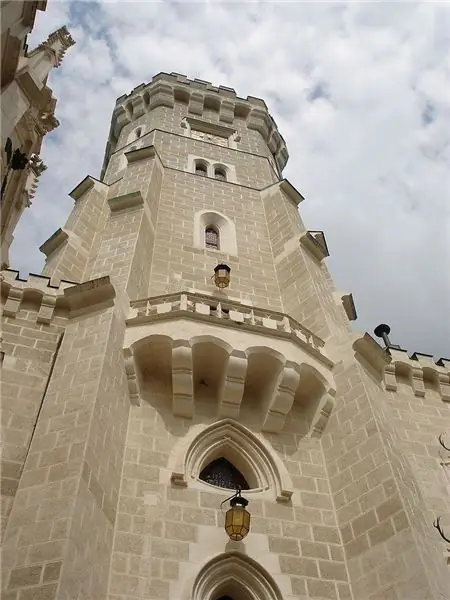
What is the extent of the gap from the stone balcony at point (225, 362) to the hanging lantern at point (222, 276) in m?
2.04

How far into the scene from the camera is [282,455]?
1032cm

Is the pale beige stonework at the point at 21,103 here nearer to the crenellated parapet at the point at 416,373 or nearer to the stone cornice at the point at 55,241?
the stone cornice at the point at 55,241

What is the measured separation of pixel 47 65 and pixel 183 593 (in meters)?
8.46

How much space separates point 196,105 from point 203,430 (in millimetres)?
17907

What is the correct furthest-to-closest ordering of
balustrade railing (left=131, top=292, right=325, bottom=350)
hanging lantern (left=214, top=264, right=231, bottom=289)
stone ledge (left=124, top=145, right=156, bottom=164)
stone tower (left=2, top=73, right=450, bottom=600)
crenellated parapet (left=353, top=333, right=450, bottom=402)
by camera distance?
stone ledge (left=124, top=145, right=156, bottom=164) < hanging lantern (left=214, top=264, right=231, bottom=289) < crenellated parapet (left=353, top=333, right=450, bottom=402) < balustrade railing (left=131, top=292, right=325, bottom=350) < stone tower (left=2, top=73, right=450, bottom=600)

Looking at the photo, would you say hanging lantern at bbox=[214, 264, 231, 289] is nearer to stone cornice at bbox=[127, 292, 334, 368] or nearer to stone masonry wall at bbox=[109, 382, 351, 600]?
stone cornice at bbox=[127, 292, 334, 368]

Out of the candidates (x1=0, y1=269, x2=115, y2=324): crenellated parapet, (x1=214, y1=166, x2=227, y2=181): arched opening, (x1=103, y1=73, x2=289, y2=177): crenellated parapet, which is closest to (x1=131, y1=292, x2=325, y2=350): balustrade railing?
(x1=0, y1=269, x2=115, y2=324): crenellated parapet

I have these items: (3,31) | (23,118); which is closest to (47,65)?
(23,118)

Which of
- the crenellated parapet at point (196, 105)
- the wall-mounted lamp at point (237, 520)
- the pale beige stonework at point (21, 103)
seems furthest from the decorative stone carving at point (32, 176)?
the crenellated parapet at point (196, 105)

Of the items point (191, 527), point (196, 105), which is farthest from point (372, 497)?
point (196, 105)

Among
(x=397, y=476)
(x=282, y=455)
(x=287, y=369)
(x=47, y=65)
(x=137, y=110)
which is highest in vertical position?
(x=137, y=110)

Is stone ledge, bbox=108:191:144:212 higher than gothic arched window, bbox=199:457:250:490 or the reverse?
higher

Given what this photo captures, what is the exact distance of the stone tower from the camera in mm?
7910

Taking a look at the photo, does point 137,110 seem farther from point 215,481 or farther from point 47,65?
point 215,481
